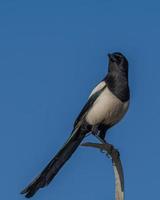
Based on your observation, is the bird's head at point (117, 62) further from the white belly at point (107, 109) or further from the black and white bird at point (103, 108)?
the white belly at point (107, 109)

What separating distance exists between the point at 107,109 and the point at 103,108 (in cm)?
6

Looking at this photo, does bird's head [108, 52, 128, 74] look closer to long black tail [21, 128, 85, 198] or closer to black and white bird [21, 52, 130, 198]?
black and white bird [21, 52, 130, 198]

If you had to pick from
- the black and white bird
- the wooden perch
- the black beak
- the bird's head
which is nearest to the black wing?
the black and white bird

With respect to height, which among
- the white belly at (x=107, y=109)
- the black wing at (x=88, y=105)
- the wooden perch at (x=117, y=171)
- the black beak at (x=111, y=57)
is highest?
the black beak at (x=111, y=57)

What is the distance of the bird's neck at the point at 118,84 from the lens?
7637 millimetres

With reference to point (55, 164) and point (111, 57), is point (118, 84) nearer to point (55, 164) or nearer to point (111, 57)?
point (111, 57)

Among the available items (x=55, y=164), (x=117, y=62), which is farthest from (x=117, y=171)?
(x=117, y=62)

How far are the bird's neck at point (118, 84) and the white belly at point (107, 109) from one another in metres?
0.05

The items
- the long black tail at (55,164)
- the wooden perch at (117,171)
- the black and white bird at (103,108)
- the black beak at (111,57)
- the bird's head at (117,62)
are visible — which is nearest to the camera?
the wooden perch at (117,171)

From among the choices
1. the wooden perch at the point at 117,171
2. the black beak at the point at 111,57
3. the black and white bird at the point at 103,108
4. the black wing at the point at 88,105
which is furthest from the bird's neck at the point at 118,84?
the wooden perch at the point at 117,171

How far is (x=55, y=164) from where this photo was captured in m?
7.38

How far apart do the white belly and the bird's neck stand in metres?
0.05

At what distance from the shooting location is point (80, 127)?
7965 mm

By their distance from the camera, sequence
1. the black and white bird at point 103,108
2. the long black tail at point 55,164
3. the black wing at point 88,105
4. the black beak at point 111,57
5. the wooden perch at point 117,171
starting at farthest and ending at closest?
the black beak at point 111,57
the black wing at point 88,105
the black and white bird at point 103,108
the long black tail at point 55,164
the wooden perch at point 117,171
